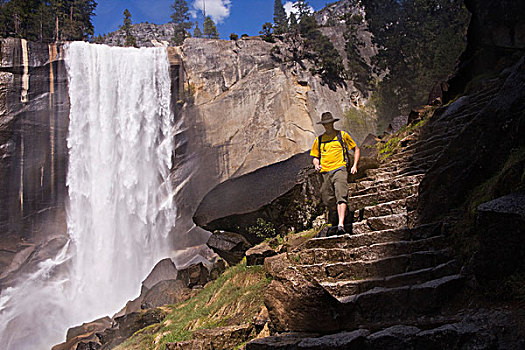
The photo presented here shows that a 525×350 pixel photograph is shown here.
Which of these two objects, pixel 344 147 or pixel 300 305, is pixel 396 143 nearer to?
pixel 344 147

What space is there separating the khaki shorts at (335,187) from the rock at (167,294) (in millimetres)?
7095

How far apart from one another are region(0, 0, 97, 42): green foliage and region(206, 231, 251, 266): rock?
90.7 ft

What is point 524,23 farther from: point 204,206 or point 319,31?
point 319,31

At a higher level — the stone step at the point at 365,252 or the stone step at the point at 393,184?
the stone step at the point at 393,184

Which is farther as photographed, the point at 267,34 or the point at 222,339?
the point at 267,34

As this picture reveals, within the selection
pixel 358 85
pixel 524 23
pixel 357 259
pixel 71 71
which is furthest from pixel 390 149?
pixel 71 71

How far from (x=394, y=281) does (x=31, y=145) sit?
25782mm

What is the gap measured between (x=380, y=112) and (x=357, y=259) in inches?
945

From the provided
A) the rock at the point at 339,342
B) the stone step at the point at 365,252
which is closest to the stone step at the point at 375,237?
the stone step at the point at 365,252

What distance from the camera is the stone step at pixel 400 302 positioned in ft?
10.6

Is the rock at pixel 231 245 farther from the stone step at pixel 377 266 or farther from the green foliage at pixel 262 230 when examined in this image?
the stone step at pixel 377 266

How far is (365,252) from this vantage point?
15.5 ft

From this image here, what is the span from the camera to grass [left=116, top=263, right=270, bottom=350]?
588 centimetres

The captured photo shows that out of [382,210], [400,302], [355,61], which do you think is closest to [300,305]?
[400,302]
